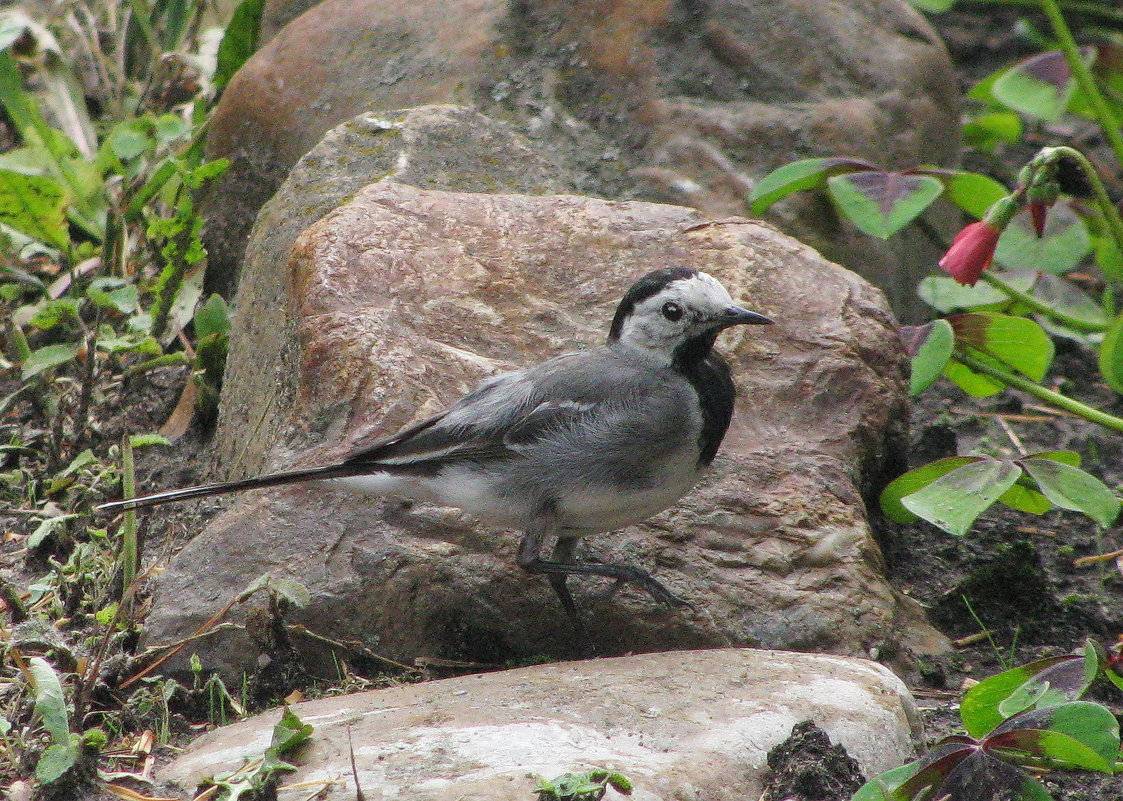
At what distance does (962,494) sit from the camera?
3.63 metres

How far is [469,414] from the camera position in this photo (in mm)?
3992

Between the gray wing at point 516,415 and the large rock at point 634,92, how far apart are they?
1.74m

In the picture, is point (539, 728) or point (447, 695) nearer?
point (539, 728)

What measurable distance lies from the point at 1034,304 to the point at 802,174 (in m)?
1.07

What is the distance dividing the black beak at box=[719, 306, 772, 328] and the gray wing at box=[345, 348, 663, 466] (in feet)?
0.97

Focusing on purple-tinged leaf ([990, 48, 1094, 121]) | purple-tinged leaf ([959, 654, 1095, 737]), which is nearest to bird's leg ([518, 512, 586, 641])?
purple-tinged leaf ([959, 654, 1095, 737])

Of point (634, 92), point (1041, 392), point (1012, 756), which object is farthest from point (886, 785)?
point (634, 92)

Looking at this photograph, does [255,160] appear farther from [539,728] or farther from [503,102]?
[539,728]

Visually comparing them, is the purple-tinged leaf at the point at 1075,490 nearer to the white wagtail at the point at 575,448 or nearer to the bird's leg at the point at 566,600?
the white wagtail at the point at 575,448

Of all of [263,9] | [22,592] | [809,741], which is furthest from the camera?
[263,9]

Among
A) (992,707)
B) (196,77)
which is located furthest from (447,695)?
(196,77)

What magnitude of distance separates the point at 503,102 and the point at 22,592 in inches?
116

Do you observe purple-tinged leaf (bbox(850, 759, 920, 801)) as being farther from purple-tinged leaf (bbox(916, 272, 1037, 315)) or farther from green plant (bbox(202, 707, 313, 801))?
purple-tinged leaf (bbox(916, 272, 1037, 315))

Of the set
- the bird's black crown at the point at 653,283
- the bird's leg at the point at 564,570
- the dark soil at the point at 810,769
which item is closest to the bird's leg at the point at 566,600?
the bird's leg at the point at 564,570
